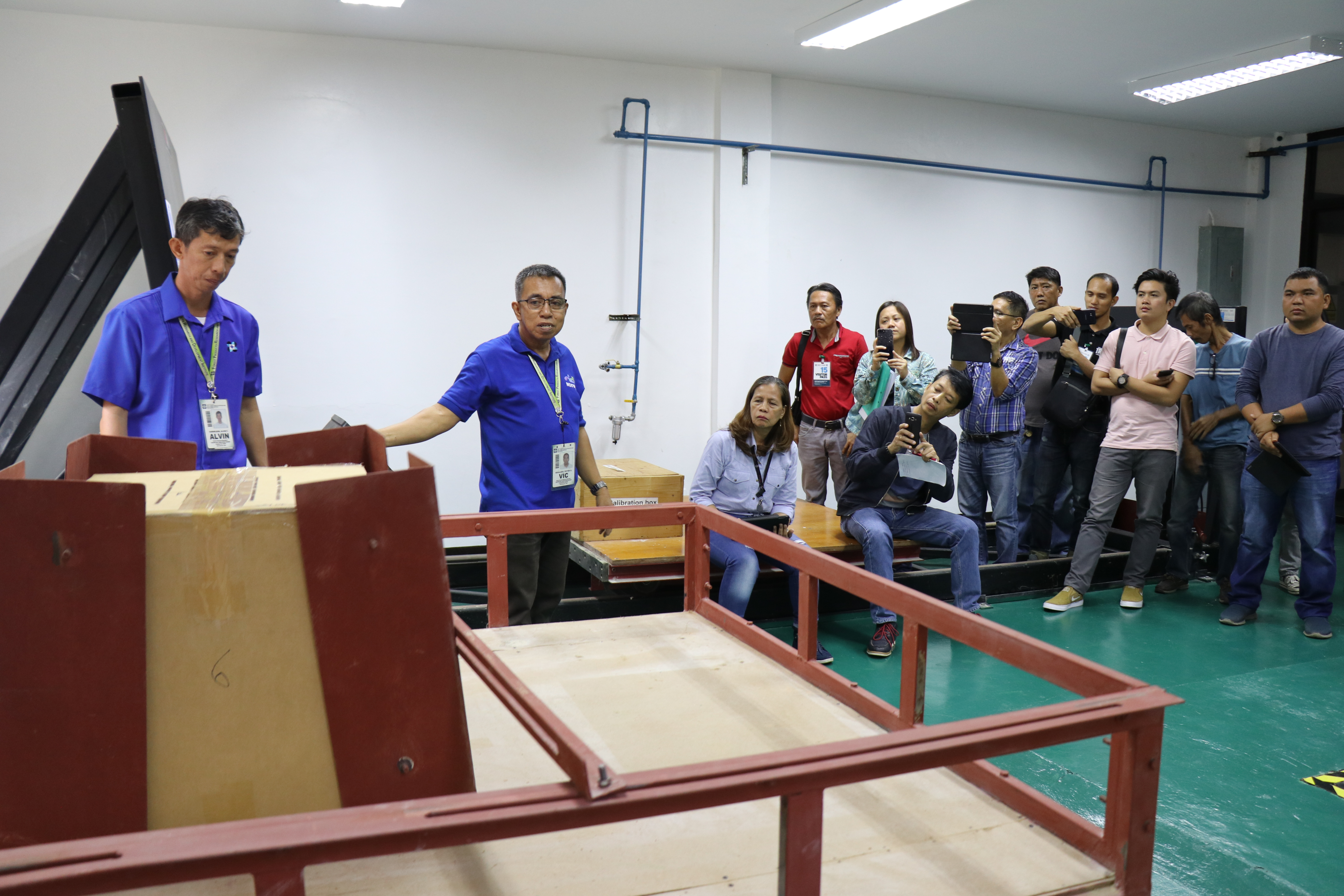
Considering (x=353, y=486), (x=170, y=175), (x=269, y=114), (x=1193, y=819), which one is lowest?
(x=1193, y=819)

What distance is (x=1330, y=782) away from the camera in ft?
10.4

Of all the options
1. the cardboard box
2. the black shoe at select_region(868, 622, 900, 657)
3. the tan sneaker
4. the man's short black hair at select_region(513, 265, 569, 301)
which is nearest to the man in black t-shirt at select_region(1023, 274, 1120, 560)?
the tan sneaker

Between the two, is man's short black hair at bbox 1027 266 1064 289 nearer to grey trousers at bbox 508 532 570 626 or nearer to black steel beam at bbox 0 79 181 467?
grey trousers at bbox 508 532 570 626

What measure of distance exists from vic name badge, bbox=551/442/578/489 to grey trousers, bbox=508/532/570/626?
7.2 inches

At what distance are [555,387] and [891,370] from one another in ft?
9.09

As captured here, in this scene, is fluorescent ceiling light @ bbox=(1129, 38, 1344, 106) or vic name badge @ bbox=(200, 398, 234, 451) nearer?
vic name badge @ bbox=(200, 398, 234, 451)

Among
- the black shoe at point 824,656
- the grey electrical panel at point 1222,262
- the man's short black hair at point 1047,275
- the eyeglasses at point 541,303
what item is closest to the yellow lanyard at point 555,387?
the eyeglasses at point 541,303

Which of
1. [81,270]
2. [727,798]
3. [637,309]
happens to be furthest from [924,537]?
[81,270]

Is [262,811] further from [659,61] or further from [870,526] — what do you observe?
[659,61]

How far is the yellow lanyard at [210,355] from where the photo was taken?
2631mm

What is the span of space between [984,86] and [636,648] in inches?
255

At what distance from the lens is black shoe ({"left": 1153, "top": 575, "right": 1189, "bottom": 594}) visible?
5605mm

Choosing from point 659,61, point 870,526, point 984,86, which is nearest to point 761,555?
point 870,526

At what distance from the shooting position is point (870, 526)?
451 cm
